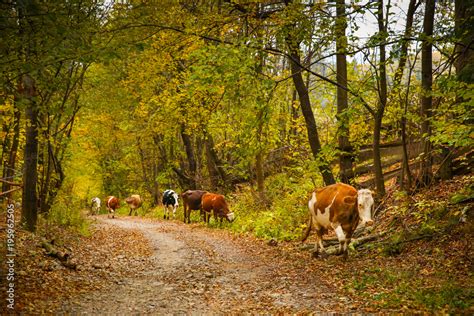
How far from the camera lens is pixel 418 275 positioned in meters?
7.36

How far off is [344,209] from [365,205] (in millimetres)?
624

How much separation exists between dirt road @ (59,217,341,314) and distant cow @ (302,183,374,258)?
1.32 metres

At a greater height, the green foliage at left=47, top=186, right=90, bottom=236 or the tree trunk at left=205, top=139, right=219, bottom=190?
the tree trunk at left=205, top=139, right=219, bottom=190

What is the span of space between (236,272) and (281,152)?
1315 centimetres

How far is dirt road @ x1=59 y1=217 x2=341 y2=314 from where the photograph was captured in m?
6.59

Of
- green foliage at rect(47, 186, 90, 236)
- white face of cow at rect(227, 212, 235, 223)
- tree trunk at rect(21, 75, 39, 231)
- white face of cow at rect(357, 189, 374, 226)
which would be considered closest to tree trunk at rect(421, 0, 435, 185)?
white face of cow at rect(357, 189, 374, 226)

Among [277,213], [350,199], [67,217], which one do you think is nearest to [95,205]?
[67,217]

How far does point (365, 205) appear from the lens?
9047mm

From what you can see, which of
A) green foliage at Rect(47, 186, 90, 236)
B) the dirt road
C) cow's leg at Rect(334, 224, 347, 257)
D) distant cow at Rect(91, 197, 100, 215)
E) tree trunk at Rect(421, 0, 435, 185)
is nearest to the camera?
the dirt road

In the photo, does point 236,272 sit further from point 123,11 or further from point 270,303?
point 123,11

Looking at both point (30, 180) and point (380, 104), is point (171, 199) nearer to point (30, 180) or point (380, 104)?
point (30, 180)

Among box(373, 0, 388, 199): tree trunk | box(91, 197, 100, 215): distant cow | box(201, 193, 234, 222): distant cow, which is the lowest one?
box(91, 197, 100, 215): distant cow

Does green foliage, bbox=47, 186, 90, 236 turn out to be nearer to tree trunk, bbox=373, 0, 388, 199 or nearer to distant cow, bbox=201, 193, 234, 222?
distant cow, bbox=201, 193, 234, 222

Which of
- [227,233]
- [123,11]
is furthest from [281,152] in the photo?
[123,11]
